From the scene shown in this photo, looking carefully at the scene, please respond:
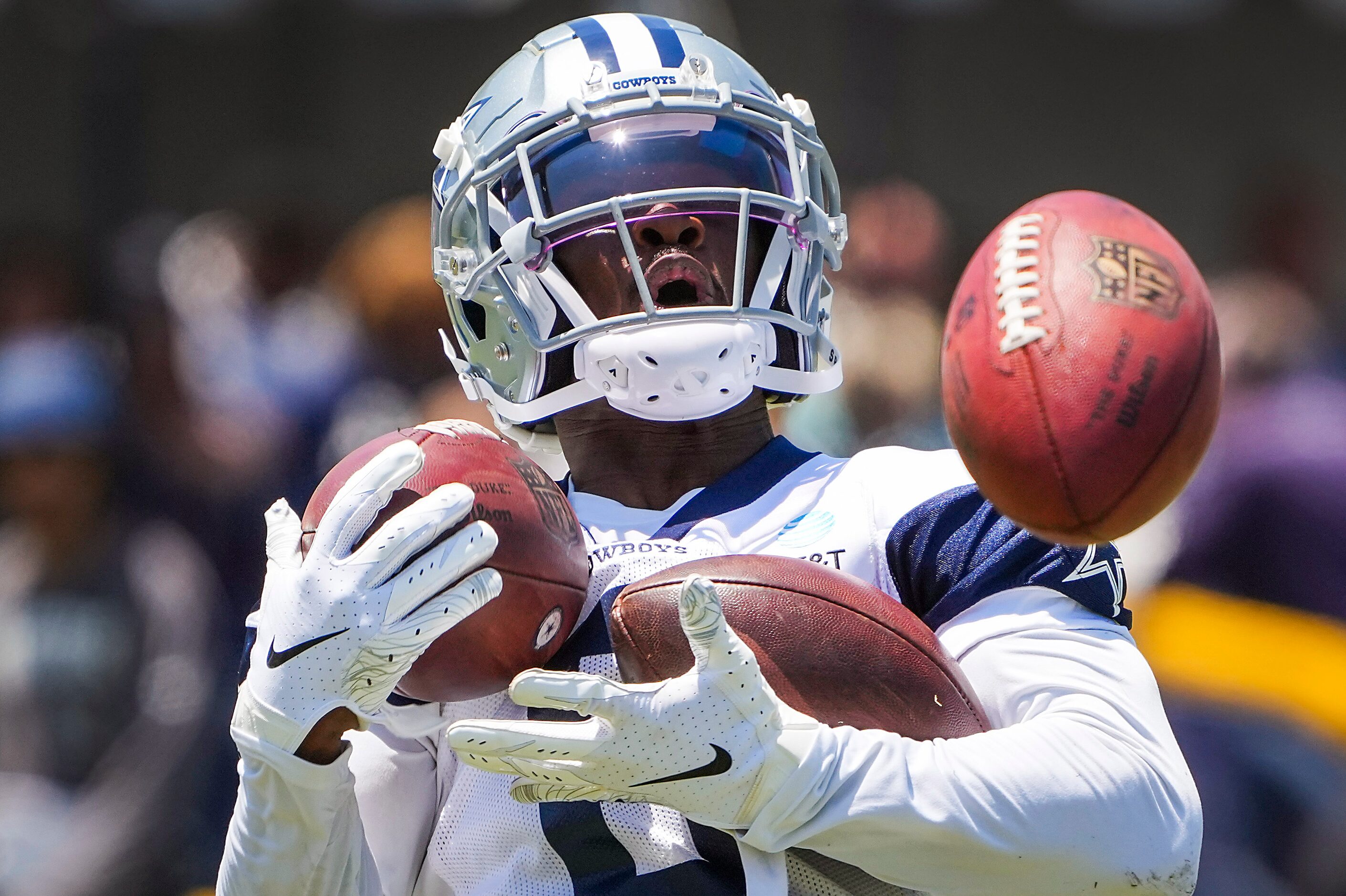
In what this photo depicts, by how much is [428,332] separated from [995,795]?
11.2 ft

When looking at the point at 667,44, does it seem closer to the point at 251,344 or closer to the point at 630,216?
the point at 630,216

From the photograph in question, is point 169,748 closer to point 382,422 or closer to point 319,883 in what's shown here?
point 382,422

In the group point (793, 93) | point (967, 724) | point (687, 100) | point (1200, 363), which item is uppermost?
point (687, 100)

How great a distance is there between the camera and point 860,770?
2145 millimetres

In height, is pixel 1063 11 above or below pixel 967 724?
below

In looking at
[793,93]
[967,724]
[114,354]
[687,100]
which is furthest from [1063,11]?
[967,724]

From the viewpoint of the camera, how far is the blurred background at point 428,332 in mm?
4791

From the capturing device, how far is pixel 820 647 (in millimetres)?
Result: 2229

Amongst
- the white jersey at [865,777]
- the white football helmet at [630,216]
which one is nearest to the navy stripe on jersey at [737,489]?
the white jersey at [865,777]

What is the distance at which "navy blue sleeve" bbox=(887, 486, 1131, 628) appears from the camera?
2426mm

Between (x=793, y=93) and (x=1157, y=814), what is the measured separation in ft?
24.0

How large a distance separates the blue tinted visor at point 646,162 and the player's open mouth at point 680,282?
0.40 ft

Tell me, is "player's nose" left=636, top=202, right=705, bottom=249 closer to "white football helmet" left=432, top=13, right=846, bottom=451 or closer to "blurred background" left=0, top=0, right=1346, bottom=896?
"white football helmet" left=432, top=13, right=846, bottom=451

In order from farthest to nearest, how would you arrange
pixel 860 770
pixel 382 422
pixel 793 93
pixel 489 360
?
pixel 793 93 → pixel 382 422 → pixel 489 360 → pixel 860 770
